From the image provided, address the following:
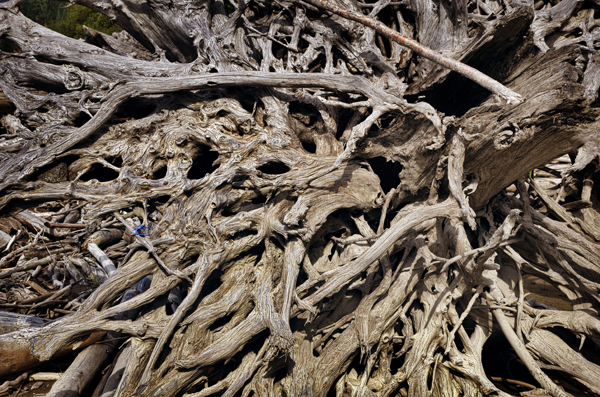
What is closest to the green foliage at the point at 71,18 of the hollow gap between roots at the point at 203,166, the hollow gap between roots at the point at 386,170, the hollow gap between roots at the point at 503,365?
the hollow gap between roots at the point at 203,166

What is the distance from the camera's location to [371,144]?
4.21 metres

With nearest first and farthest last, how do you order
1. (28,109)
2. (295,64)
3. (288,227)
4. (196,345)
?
(196,345) < (288,227) < (28,109) < (295,64)

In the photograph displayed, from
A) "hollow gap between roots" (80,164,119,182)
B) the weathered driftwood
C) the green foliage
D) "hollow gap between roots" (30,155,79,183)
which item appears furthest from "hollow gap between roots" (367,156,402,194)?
the green foliage

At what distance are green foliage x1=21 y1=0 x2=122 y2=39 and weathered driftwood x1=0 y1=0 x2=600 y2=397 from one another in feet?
35.2

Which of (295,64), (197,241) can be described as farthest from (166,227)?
(295,64)

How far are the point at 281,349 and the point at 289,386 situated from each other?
64 centimetres

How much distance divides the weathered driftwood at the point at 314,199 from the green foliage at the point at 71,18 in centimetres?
1072

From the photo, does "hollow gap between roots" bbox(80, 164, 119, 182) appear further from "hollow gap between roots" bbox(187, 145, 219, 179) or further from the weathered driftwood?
"hollow gap between roots" bbox(187, 145, 219, 179)

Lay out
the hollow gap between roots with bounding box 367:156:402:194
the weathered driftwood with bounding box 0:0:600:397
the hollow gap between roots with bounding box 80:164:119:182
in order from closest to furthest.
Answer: the weathered driftwood with bounding box 0:0:600:397
the hollow gap between roots with bounding box 80:164:119:182
the hollow gap between roots with bounding box 367:156:402:194

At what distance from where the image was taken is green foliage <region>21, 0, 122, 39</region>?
17.0 metres

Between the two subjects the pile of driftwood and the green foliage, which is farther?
the green foliage

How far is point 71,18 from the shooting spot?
67.3ft

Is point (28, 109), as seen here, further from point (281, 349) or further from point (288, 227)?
point (281, 349)

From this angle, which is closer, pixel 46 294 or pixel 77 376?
pixel 77 376
